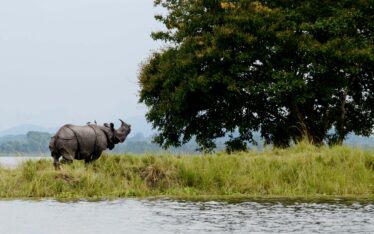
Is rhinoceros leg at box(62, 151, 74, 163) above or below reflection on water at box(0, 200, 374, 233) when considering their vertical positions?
above

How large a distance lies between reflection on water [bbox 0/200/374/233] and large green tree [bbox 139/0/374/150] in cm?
1574

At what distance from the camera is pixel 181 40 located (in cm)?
3809

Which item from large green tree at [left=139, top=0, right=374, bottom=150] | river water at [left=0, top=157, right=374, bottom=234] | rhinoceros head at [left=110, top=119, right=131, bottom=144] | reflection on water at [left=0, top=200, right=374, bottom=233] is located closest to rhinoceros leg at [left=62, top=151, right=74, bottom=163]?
rhinoceros head at [left=110, top=119, right=131, bottom=144]

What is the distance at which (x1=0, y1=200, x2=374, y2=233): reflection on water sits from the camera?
1320 cm

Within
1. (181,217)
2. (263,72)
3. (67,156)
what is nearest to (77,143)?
(67,156)

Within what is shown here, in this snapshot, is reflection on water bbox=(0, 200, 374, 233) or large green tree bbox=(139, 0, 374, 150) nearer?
reflection on water bbox=(0, 200, 374, 233)

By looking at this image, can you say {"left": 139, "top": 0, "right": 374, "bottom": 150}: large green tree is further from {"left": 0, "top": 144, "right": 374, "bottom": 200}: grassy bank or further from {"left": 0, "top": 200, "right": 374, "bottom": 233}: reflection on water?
{"left": 0, "top": 200, "right": 374, "bottom": 233}: reflection on water

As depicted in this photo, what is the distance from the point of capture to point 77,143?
2288 cm

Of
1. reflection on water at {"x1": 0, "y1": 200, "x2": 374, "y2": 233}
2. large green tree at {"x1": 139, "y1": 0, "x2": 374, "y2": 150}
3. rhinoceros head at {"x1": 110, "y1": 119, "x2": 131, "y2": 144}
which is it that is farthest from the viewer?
large green tree at {"x1": 139, "y1": 0, "x2": 374, "y2": 150}

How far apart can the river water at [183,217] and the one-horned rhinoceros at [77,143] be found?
380 centimetres

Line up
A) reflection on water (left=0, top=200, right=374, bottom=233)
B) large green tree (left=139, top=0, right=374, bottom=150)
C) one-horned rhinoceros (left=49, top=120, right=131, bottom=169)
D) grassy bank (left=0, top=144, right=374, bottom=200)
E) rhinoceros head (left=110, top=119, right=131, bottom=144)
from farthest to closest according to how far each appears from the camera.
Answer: large green tree (left=139, top=0, right=374, bottom=150)
rhinoceros head (left=110, top=119, right=131, bottom=144)
one-horned rhinoceros (left=49, top=120, right=131, bottom=169)
grassy bank (left=0, top=144, right=374, bottom=200)
reflection on water (left=0, top=200, right=374, bottom=233)

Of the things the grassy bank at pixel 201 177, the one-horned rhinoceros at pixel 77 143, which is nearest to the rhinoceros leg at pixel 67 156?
the one-horned rhinoceros at pixel 77 143

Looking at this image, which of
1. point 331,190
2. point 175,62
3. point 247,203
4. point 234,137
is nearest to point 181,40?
Result: point 175,62

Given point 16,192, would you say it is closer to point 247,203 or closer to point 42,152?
point 42,152
